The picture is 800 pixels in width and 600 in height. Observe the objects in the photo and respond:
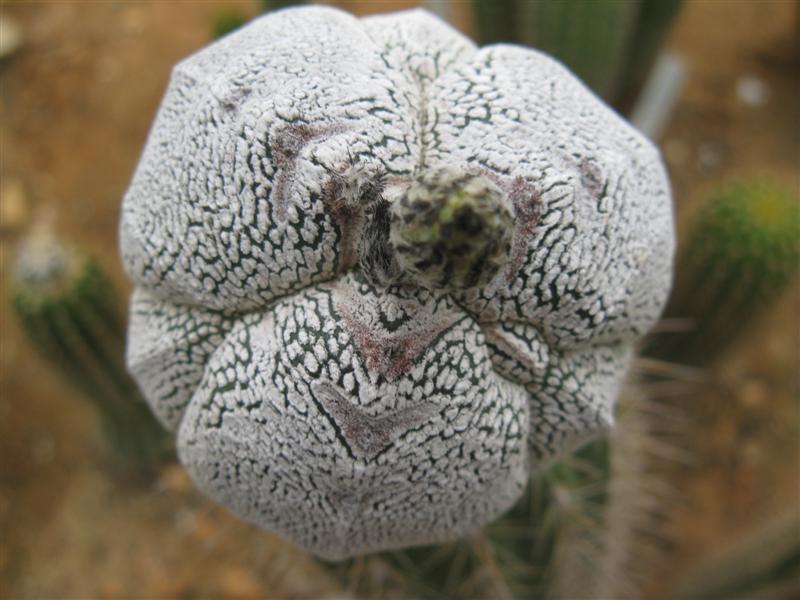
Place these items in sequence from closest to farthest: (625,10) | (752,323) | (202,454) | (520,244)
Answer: (520,244), (202,454), (625,10), (752,323)

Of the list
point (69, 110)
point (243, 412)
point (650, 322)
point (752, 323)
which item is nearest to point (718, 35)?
point (752, 323)

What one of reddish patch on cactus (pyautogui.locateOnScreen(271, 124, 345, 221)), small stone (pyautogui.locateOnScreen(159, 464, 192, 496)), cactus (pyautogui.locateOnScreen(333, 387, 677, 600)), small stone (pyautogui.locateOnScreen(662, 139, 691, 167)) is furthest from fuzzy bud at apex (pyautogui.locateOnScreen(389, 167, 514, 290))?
small stone (pyautogui.locateOnScreen(662, 139, 691, 167))

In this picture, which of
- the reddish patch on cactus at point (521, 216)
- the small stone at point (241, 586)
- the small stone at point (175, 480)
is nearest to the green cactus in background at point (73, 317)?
the small stone at point (175, 480)

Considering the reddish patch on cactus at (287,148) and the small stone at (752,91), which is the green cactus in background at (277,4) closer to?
the reddish patch on cactus at (287,148)

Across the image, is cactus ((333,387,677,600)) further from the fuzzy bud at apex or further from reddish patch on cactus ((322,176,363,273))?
the fuzzy bud at apex

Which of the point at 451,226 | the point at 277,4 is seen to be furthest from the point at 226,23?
the point at 451,226

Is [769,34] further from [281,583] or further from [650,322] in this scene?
[281,583]
